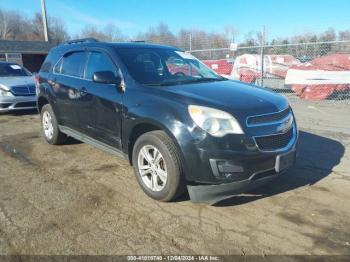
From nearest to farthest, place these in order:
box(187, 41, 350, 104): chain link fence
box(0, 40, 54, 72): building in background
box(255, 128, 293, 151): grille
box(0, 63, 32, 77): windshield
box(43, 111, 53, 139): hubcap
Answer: box(255, 128, 293, 151): grille, box(43, 111, 53, 139): hubcap, box(0, 63, 32, 77): windshield, box(187, 41, 350, 104): chain link fence, box(0, 40, 54, 72): building in background

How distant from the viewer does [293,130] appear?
13.9ft

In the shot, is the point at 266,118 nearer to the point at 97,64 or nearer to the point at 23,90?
the point at 97,64

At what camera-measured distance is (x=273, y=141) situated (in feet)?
12.4

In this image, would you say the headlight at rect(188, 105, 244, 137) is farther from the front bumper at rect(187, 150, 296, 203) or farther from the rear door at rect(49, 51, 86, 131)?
the rear door at rect(49, 51, 86, 131)

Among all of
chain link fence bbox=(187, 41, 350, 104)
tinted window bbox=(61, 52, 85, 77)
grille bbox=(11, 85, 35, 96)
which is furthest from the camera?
chain link fence bbox=(187, 41, 350, 104)

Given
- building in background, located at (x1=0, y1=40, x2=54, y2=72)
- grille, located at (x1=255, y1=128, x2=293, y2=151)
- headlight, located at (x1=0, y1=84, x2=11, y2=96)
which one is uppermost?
building in background, located at (x1=0, y1=40, x2=54, y2=72)

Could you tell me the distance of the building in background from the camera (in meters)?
30.6

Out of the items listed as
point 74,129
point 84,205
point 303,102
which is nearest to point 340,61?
point 303,102

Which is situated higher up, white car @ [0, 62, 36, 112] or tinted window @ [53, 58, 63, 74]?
tinted window @ [53, 58, 63, 74]

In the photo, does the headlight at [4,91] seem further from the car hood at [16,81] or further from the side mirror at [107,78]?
the side mirror at [107,78]

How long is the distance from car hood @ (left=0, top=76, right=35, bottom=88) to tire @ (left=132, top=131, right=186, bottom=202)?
7221 mm

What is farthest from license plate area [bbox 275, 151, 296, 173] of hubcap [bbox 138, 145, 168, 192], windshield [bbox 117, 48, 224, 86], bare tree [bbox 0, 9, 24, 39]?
bare tree [bbox 0, 9, 24, 39]

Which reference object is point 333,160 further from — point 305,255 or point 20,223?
point 20,223

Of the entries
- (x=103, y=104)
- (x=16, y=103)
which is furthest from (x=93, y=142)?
(x=16, y=103)
